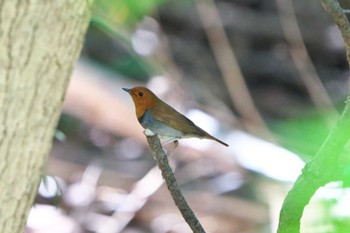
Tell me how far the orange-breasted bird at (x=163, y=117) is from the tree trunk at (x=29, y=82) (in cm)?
70

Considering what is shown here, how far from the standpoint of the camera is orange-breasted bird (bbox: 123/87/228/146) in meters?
2.56

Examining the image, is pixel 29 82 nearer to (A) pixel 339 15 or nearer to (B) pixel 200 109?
(A) pixel 339 15

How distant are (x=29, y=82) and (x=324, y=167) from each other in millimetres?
612

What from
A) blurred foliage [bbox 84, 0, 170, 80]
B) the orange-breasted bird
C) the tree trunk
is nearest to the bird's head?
the orange-breasted bird

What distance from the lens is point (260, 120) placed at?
18.6 feet

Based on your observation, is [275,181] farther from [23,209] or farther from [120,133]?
[23,209]

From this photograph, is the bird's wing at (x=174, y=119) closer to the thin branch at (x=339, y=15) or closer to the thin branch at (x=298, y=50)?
the thin branch at (x=339, y=15)

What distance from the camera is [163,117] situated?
8.57 ft

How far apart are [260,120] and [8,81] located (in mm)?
3988

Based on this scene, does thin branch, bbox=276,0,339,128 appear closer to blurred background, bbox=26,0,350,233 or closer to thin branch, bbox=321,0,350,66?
blurred background, bbox=26,0,350,233

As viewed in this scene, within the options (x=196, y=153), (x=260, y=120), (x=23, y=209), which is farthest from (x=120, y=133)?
(x=23, y=209)

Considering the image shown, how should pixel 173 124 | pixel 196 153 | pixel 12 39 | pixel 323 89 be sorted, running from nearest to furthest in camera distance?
pixel 12 39 → pixel 173 124 → pixel 196 153 → pixel 323 89

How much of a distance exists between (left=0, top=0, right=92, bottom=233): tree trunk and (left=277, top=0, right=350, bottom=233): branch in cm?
53

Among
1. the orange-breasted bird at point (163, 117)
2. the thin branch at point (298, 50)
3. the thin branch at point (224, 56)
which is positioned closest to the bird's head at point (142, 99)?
the orange-breasted bird at point (163, 117)
